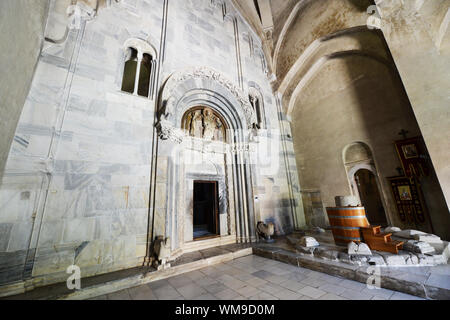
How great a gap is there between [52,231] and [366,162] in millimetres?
9897

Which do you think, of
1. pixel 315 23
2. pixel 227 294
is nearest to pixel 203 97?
pixel 227 294

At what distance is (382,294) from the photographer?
253 centimetres

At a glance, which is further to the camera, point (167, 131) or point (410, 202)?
point (410, 202)

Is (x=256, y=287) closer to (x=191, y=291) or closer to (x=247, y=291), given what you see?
(x=247, y=291)

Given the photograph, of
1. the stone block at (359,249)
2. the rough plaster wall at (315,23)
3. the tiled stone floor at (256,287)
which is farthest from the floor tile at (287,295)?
the rough plaster wall at (315,23)

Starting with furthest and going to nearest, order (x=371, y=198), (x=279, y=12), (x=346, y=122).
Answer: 1. (x=371, y=198)
2. (x=279, y=12)
3. (x=346, y=122)

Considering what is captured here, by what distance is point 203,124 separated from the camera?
6.19m

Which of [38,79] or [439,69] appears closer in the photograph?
[38,79]

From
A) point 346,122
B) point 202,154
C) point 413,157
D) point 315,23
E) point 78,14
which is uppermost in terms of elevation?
point 315,23

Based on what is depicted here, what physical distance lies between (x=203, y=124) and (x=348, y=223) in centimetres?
517

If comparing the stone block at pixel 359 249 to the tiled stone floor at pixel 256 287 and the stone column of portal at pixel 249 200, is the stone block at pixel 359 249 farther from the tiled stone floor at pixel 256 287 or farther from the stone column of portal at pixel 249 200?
the stone column of portal at pixel 249 200

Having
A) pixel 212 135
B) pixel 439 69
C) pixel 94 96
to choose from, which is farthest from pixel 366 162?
pixel 94 96
